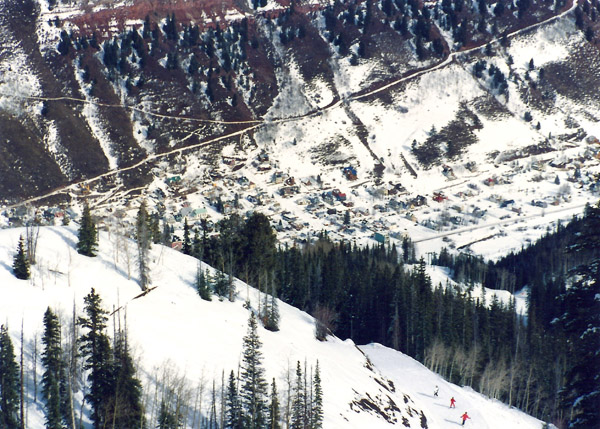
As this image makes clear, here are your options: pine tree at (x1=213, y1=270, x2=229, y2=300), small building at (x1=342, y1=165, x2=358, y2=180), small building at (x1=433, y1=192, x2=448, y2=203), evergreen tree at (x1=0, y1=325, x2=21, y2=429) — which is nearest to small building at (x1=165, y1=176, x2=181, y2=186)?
small building at (x1=342, y1=165, x2=358, y2=180)

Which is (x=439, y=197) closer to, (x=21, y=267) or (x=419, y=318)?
(x=419, y=318)

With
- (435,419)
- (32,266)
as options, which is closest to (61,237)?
(32,266)

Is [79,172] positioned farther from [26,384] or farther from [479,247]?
[26,384]

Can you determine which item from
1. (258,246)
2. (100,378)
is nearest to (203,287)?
(258,246)

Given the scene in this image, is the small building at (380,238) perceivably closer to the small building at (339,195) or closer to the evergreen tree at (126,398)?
the small building at (339,195)

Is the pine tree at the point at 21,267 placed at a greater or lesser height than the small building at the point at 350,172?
lesser

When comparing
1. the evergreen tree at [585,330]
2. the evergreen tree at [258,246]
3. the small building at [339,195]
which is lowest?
the evergreen tree at [585,330]


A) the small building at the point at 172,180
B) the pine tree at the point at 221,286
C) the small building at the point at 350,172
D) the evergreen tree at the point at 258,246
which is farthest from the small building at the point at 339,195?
the pine tree at the point at 221,286
